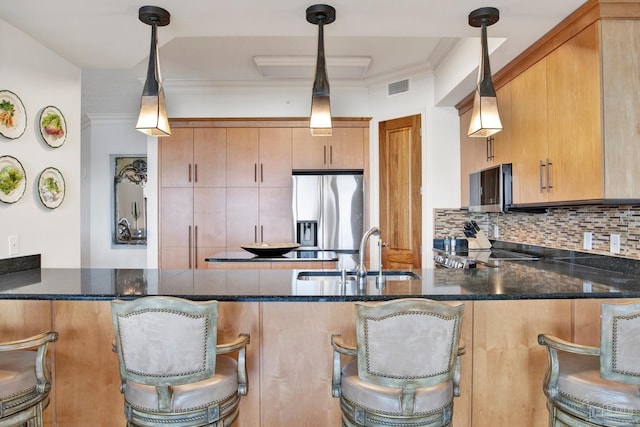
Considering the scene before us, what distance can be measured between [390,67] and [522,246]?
2137 mm

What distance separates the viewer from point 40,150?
2.66 metres

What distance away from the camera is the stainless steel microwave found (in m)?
3.25

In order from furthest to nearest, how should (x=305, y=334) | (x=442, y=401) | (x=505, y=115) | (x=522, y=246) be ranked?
(x=522, y=246), (x=505, y=115), (x=305, y=334), (x=442, y=401)

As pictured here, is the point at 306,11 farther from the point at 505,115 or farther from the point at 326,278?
the point at 505,115

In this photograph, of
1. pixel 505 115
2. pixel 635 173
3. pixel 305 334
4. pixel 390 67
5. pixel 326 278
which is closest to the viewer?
pixel 305 334

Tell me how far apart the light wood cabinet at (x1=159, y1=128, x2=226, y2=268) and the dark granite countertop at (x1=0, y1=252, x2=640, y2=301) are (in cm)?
235

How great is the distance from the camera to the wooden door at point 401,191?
14.5 feet

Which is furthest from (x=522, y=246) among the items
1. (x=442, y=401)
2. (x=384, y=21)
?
(x=442, y=401)

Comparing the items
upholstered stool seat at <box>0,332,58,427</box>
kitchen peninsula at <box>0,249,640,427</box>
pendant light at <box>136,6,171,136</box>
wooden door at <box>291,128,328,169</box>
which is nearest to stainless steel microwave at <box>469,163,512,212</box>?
kitchen peninsula at <box>0,249,640,427</box>

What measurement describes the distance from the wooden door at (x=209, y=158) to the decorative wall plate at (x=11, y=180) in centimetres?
231

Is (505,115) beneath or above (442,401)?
above

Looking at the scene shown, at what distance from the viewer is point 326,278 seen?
229 cm

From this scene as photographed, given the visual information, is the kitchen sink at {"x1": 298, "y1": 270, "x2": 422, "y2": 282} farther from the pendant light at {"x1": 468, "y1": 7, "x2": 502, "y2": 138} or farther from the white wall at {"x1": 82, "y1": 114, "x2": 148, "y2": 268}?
the white wall at {"x1": 82, "y1": 114, "x2": 148, "y2": 268}

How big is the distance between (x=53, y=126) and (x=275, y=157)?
2383 millimetres
